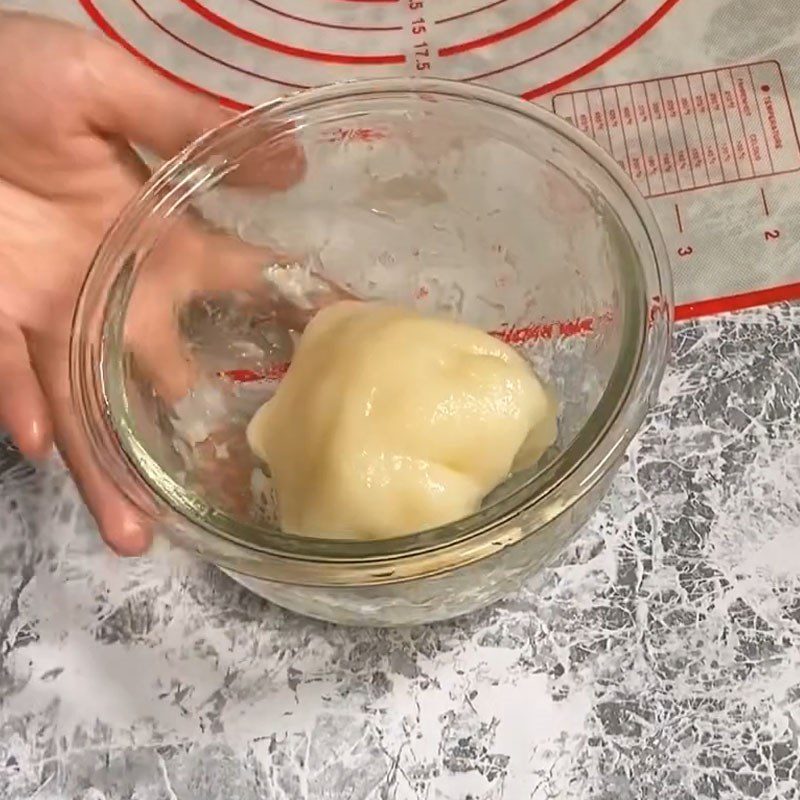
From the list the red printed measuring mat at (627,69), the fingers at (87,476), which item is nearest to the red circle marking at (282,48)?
the red printed measuring mat at (627,69)

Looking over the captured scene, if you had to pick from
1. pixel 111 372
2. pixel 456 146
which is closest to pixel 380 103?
pixel 456 146

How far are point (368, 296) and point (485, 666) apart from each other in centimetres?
18

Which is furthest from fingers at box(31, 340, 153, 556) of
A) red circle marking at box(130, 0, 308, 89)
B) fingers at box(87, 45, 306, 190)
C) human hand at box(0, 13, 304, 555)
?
red circle marking at box(130, 0, 308, 89)

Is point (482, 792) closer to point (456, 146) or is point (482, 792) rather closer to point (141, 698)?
point (141, 698)

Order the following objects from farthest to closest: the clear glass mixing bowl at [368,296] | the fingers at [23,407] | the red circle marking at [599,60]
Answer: the red circle marking at [599,60]
the fingers at [23,407]
the clear glass mixing bowl at [368,296]

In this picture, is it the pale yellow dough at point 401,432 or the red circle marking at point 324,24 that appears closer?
the pale yellow dough at point 401,432

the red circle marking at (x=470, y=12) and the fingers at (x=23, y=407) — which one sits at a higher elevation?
the red circle marking at (x=470, y=12)

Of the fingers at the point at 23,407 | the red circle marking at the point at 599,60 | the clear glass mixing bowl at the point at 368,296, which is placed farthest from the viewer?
the red circle marking at the point at 599,60

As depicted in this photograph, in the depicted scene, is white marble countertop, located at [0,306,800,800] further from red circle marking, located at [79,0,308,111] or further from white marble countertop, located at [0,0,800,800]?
red circle marking, located at [79,0,308,111]

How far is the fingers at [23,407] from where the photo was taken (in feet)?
1.69

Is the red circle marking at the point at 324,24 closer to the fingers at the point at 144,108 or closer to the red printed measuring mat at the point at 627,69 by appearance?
the red printed measuring mat at the point at 627,69

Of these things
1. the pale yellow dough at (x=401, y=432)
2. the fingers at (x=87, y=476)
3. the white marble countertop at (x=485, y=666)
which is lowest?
the white marble countertop at (x=485, y=666)

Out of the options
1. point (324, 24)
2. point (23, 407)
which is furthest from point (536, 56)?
point (23, 407)

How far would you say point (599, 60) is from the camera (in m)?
0.64
